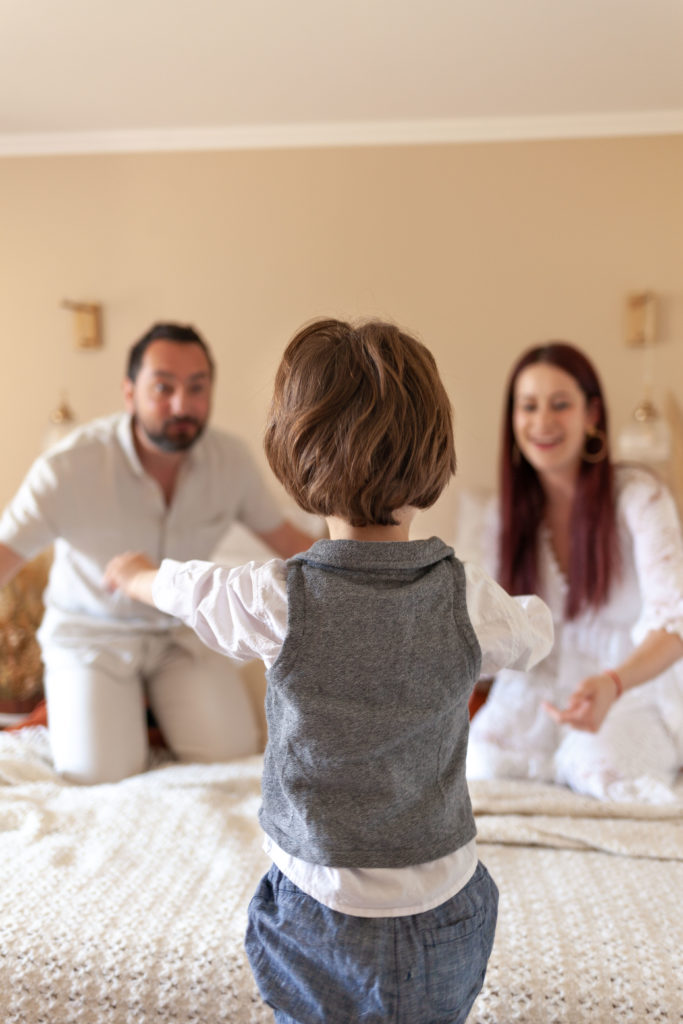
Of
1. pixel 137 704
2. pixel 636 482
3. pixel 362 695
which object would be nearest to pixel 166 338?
pixel 137 704

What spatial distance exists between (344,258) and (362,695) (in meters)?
2.27

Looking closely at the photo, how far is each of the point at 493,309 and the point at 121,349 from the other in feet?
4.07

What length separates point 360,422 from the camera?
3.16ft

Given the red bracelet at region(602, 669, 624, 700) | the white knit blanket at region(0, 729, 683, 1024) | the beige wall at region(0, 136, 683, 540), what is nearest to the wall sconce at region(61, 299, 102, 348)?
the beige wall at region(0, 136, 683, 540)

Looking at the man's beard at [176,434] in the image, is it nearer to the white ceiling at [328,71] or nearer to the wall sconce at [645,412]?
the white ceiling at [328,71]

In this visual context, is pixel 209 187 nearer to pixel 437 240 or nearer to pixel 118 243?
pixel 118 243

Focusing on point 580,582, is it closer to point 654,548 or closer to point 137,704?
point 654,548

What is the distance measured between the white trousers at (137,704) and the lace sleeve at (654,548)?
1008 mm

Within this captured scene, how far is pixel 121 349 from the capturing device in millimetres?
3086

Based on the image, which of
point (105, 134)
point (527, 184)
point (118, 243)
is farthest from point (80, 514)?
point (527, 184)

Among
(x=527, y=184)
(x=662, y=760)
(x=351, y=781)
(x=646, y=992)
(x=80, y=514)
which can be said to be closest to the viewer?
(x=351, y=781)

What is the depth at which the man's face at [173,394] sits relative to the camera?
221 cm

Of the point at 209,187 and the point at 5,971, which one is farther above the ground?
the point at 209,187

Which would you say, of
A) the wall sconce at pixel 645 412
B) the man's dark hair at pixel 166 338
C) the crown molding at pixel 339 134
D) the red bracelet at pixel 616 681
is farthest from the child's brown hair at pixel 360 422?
the crown molding at pixel 339 134
